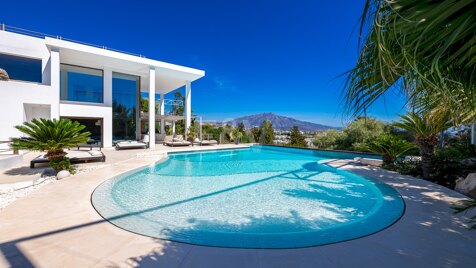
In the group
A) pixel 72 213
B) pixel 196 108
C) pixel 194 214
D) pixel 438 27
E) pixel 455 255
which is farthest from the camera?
pixel 196 108

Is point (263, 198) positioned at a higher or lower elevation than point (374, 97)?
lower

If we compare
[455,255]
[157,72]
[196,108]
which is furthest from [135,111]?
[455,255]

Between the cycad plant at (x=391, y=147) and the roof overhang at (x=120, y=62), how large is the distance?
45.1ft

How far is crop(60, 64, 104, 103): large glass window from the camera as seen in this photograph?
14.6 metres

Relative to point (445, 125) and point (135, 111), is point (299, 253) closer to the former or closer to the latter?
point (445, 125)

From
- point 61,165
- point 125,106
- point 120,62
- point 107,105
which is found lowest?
point 61,165

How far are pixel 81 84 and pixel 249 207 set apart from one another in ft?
52.3

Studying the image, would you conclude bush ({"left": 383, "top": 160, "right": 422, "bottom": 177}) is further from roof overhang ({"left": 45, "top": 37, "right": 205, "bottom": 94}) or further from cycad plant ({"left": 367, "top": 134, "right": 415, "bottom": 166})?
roof overhang ({"left": 45, "top": 37, "right": 205, "bottom": 94})

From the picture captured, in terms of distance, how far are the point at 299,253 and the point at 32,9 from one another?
20.8 meters

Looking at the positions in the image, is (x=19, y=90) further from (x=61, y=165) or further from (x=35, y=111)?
(x=61, y=165)

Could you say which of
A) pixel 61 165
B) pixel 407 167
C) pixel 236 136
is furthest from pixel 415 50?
pixel 236 136

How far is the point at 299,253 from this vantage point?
111 inches

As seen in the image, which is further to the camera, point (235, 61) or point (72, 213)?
point (235, 61)

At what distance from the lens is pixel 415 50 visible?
0.89m
